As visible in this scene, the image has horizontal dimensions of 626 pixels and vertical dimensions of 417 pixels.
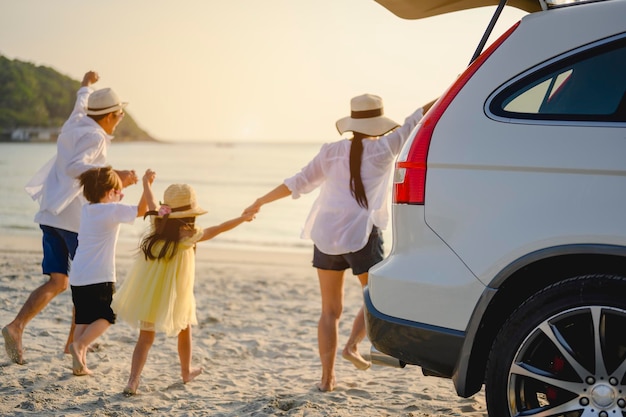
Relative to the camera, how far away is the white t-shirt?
5547 millimetres

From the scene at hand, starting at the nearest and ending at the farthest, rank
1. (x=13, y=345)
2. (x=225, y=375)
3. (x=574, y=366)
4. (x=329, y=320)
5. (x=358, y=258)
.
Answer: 1. (x=574, y=366)
2. (x=358, y=258)
3. (x=329, y=320)
4. (x=13, y=345)
5. (x=225, y=375)

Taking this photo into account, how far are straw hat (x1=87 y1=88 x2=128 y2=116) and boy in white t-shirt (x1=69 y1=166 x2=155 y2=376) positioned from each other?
2.21 ft

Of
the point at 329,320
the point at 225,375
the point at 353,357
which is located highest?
the point at 329,320

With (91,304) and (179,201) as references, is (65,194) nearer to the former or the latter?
(91,304)

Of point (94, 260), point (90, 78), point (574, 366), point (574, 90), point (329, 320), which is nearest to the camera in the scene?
point (574, 366)

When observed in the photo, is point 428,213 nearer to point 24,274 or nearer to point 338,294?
point 338,294

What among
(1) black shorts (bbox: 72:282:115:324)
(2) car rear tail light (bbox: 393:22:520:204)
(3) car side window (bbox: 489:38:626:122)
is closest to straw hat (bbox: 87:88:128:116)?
(1) black shorts (bbox: 72:282:115:324)

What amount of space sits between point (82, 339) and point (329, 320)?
168 cm

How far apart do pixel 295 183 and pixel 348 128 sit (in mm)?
527

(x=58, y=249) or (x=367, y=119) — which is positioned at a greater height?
(x=367, y=119)

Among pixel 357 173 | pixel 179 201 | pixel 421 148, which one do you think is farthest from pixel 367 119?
pixel 421 148

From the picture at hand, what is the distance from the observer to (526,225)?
3.23 metres

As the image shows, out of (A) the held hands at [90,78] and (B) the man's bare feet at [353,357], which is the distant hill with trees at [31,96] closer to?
(A) the held hands at [90,78]

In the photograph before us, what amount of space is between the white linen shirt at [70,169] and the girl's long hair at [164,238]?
3.08ft
